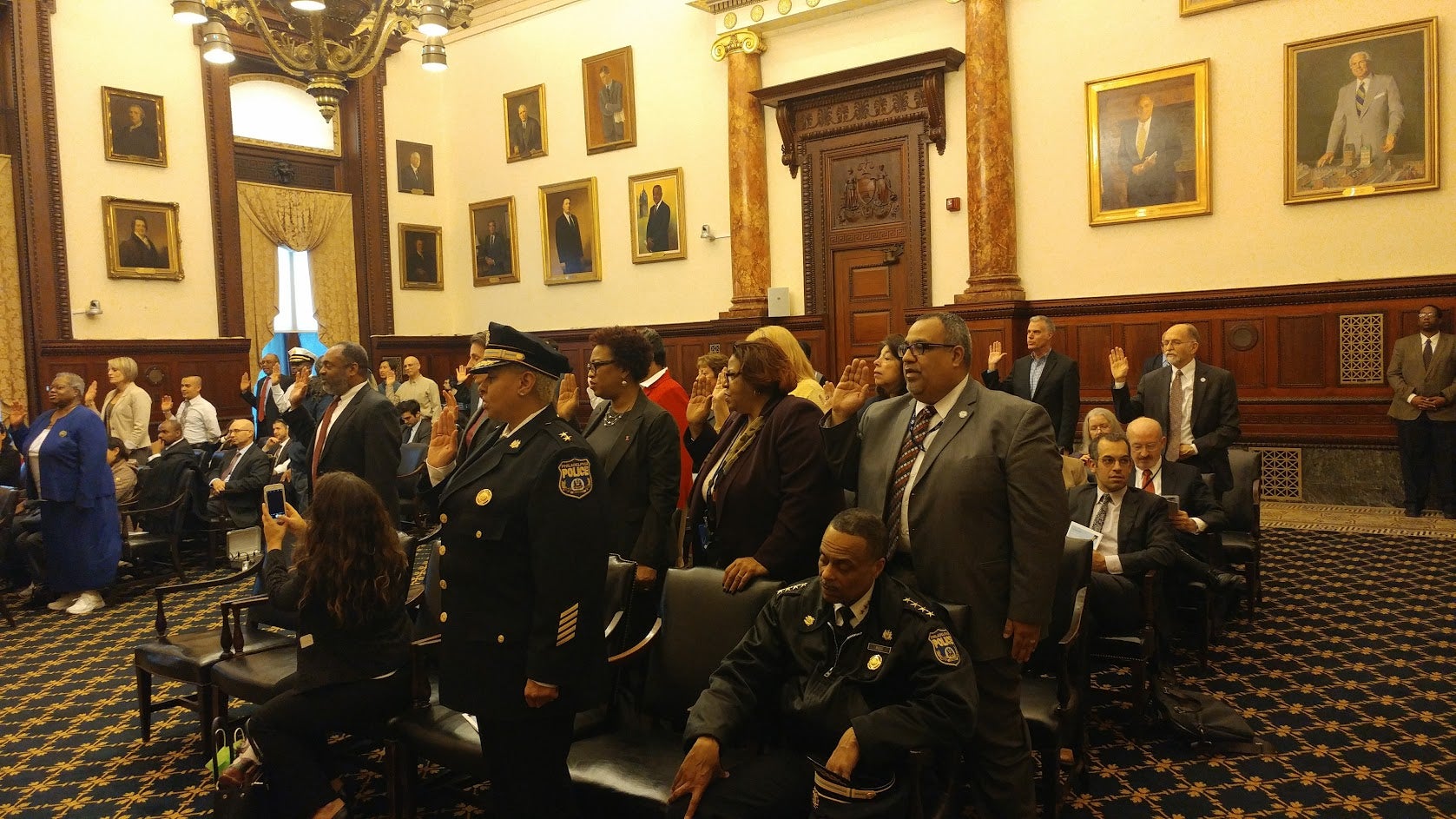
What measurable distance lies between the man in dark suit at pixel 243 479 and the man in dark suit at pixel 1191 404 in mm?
6206

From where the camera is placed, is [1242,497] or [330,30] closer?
[1242,497]

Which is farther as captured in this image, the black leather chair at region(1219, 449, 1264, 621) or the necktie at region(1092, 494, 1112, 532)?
the black leather chair at region(1219, 449, 1264, 621)

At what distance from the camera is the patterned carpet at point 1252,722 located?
354cm

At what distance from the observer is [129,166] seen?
12.4m

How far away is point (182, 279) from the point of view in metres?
12.9

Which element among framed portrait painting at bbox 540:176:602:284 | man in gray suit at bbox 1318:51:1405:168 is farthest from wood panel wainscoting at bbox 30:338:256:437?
man in gray suit at bbox 1318:51:1405:168

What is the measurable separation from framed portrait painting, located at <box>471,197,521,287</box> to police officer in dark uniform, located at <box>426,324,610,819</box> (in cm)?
1270

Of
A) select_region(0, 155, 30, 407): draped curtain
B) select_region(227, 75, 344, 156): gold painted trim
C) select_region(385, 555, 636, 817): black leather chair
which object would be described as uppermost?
select_region(227, 75, 344, 156): gold painted trim

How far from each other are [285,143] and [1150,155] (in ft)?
37.3

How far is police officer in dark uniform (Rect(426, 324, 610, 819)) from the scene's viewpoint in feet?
8.87

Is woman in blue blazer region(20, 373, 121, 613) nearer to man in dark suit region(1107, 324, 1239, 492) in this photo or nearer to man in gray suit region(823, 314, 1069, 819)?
man in gray suit region(823, 314, 1069, 819)

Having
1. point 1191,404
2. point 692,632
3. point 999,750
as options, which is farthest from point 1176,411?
point 692,632

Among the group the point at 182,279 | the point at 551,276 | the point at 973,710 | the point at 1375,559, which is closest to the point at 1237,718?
the point at 973,710

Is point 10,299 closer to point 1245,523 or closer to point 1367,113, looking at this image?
point 1245,523
